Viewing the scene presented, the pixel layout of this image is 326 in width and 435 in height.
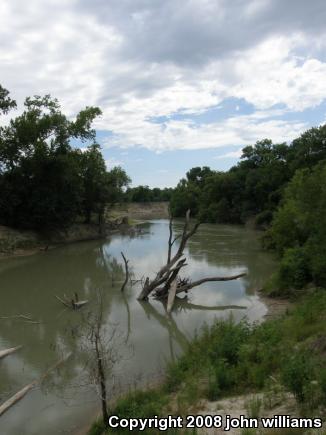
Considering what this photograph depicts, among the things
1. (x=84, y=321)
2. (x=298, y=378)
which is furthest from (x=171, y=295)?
(x=298, y=378)

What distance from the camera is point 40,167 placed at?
3847 cm

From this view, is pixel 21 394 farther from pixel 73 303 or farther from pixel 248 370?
pixel 73 303

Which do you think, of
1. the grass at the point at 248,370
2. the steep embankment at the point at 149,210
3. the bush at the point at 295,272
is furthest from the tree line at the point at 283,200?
the steep embankment at the point at 149,210

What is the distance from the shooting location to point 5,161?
125ft

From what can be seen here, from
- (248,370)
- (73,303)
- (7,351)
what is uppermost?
(248,370)

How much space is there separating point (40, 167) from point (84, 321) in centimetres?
3155

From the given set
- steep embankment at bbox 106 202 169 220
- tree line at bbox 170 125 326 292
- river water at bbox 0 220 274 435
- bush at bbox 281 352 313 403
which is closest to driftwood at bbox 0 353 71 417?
river water at bbox 0 220 274 435

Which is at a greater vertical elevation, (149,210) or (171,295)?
(149,210)

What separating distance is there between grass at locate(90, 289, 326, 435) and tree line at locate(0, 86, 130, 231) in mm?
30423

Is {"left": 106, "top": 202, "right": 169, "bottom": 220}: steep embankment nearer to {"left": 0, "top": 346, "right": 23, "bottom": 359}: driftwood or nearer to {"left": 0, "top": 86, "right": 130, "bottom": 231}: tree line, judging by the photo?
{"left": 0, "top": 86, "right": 130, "bottom": 231}: tree line

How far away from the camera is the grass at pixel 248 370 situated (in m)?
6.45

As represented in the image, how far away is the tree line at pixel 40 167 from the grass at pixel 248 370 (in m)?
30.4

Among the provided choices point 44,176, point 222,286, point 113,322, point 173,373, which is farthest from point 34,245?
point 173,373

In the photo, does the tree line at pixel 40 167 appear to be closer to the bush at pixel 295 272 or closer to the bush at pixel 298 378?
the bush at pixel 295 272
